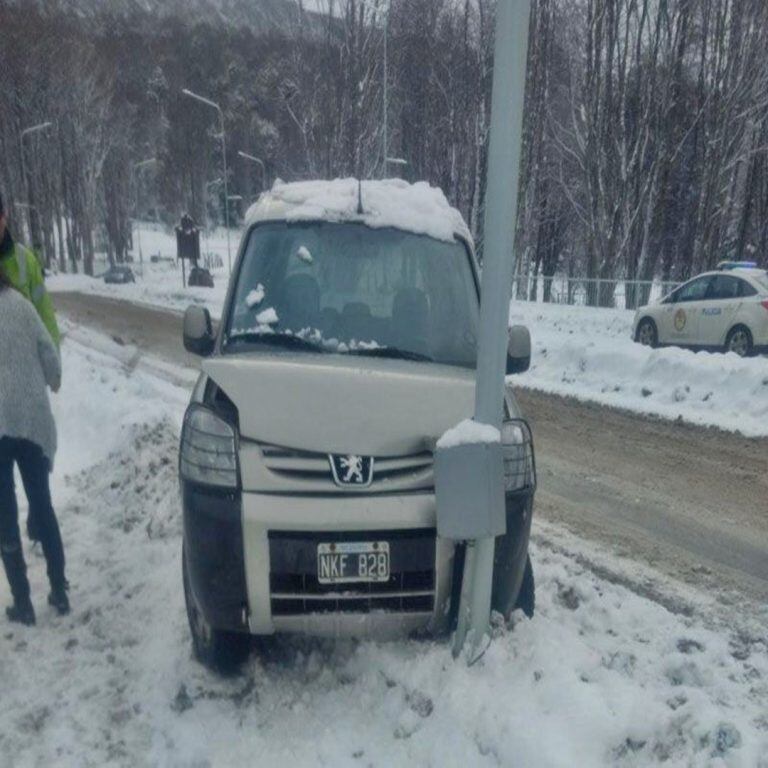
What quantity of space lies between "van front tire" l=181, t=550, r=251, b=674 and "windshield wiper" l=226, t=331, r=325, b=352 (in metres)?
1.10

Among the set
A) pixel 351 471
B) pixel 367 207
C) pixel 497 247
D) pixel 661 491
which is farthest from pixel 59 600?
pixel 661 491

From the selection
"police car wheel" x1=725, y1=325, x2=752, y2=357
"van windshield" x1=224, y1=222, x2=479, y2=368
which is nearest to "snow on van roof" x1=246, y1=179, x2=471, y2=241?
"van windshield" x1=224, y1=222, x2=479, y2=368

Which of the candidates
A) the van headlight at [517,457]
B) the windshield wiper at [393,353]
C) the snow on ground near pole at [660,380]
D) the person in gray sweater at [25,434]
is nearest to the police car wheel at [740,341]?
the snow on ground near pole at [660,380]

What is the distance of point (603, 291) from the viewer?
25.9 metres

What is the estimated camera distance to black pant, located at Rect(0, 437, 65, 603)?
385cm

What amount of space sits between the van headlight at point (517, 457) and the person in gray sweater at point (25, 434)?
235cm

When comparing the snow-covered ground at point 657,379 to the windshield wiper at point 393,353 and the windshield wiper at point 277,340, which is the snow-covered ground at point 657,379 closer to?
the windshield wiper at point 393,353

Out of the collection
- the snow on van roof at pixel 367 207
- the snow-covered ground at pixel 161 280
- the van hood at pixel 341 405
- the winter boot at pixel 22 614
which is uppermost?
the snow on van roof at pixel 367 207

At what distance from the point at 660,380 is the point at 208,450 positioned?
9701mm

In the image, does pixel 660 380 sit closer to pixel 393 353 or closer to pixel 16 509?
pixel 393 353

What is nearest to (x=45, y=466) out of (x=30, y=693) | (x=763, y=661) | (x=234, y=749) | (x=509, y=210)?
(x=30, y=693)

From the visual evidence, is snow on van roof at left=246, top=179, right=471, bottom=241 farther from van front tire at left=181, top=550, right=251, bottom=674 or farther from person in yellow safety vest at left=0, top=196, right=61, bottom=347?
van front tire at left=181, top=550, right=251, bottom=674

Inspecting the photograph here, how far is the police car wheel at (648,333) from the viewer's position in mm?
16203

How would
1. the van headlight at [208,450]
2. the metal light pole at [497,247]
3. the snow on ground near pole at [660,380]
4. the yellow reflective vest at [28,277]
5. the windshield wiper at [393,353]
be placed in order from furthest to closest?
1. the snow on ground near pole at [660,380]
2. the yellow reflective vest at [28,277]
3. the windshield wiper at [393,353]
4. the van headlight at [208,450]
5. the metal light pole at [497,247]
